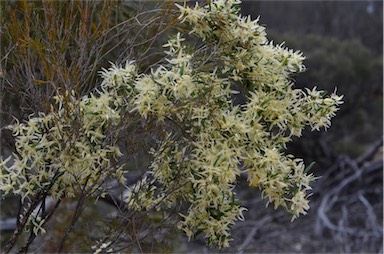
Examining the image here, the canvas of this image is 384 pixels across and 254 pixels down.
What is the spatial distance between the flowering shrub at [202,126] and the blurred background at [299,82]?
0.46ft

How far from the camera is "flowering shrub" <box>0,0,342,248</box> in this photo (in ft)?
6.64

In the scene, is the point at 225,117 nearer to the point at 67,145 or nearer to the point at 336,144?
the point at 67,145

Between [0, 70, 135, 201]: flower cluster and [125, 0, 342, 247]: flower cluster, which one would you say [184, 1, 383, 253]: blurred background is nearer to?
[125, 0, 342, 247]: flower cluster

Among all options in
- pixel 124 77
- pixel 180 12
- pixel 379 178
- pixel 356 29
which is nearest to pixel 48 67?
pixel 124 77

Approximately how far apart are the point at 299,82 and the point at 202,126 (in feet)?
19.8

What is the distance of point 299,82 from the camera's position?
793 centimetres

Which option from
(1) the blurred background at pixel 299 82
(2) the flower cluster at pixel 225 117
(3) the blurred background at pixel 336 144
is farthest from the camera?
(3) the blurred background at pixel 336 144

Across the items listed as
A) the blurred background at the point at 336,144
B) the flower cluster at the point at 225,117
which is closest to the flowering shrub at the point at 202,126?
the flower cluster at the point at 225,117

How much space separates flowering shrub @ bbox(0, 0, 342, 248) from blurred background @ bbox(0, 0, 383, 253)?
14 cm

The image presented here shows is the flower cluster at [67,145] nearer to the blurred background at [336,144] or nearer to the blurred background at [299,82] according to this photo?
the blurred background at [299,82]

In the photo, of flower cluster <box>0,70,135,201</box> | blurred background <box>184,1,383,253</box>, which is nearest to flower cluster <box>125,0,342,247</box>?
flower cluster <box>0,70,135,201</box>

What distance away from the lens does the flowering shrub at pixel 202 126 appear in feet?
6.64

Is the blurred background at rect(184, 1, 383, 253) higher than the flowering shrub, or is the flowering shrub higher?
the flowering shrub


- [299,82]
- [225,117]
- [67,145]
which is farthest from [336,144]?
[67,145]
